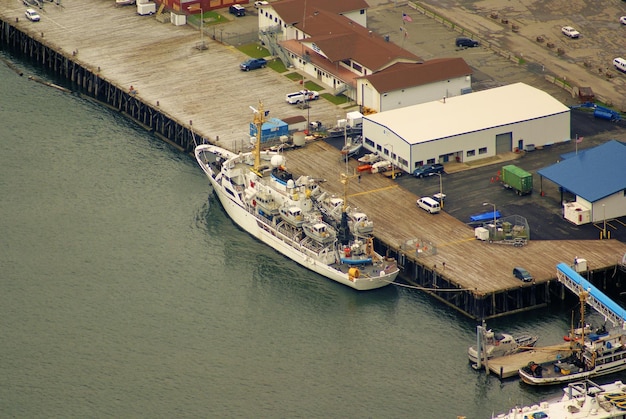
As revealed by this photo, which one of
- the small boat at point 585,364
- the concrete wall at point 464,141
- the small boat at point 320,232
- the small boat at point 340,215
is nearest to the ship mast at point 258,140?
the small boat at point 340,215

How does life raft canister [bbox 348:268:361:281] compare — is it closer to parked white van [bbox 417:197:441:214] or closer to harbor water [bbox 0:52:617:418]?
harbor water [bbox 0:52:617:418]

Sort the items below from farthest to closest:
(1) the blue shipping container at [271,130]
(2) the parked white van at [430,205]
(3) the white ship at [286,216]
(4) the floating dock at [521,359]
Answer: (1) the blue shipping container at [271,130]
(2) the parked white van at [430,205]
(3) the white ship at [286,216]
(4) the floating dock at [521,359]

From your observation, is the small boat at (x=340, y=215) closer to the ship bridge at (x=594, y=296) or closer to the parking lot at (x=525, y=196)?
the parking lot at (x=525, y=196)

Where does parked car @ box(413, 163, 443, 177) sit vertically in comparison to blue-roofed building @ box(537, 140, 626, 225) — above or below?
below

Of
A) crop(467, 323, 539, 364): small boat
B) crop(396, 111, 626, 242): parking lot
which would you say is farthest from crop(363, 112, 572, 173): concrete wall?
crop(467, 323, 539, 364): small boat

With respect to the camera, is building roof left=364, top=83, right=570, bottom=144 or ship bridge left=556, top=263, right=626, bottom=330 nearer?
ship bridge left=556, top=263, right=626, bottom=330

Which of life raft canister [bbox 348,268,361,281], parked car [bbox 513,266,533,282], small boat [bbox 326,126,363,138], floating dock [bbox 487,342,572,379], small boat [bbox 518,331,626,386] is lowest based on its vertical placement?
small boat [bbox 326,126,363,138]

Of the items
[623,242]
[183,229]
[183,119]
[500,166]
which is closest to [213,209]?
[183,229]
